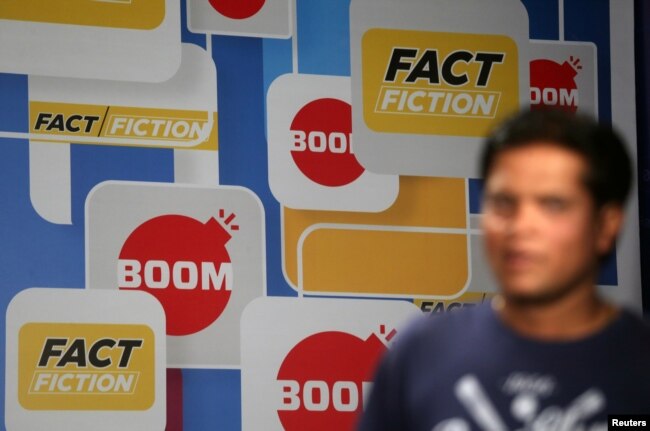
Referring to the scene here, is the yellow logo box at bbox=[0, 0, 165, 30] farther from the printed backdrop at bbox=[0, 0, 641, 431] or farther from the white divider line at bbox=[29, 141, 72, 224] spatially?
the white divider line at bbox=[29, 141, 72, 224]

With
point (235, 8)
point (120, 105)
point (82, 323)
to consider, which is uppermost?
point (235, 8)

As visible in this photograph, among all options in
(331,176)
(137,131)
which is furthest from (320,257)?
(137,131)

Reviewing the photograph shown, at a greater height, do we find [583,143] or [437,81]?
[437,81]

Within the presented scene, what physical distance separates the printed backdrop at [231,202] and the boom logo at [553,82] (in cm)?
10

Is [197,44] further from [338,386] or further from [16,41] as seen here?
[338,386]

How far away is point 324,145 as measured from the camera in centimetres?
327

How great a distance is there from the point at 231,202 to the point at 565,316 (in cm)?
224

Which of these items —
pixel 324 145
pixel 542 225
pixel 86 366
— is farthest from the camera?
Answer: pixel 324 145

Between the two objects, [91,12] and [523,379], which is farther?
[91,12]

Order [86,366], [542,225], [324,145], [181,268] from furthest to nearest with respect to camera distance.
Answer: [324,145] → [181,268] → [86,366] → [542,225]

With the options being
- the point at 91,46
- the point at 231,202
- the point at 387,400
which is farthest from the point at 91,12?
the point at 387,400

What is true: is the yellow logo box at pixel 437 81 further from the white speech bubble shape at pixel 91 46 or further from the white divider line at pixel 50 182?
the white divider line at pixel 50 182

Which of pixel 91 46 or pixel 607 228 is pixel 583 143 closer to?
pixel 607 228

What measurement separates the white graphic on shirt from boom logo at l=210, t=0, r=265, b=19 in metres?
2.41
